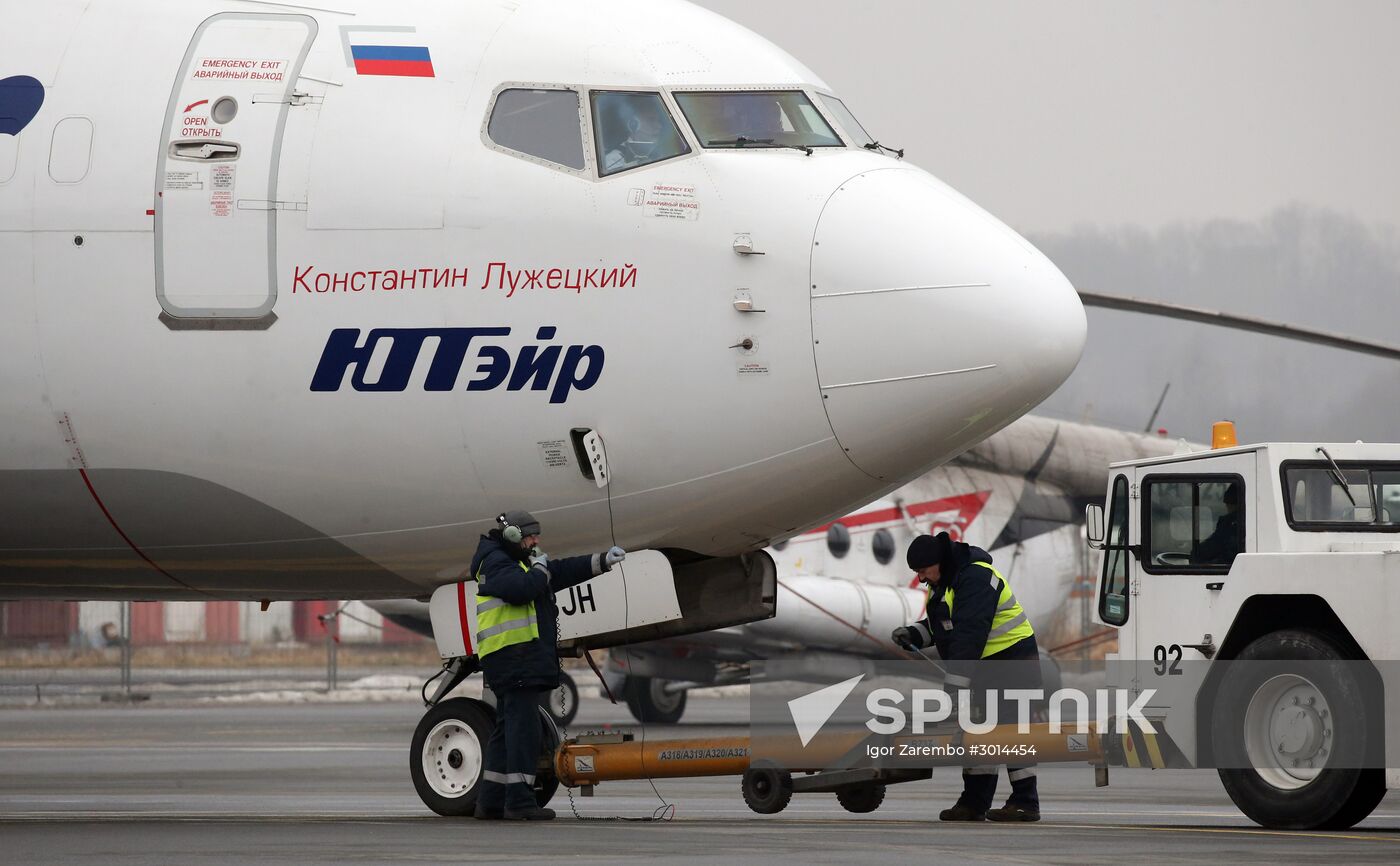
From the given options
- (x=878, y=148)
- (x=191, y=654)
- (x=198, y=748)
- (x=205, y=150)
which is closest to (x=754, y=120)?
(x=878, y=148)

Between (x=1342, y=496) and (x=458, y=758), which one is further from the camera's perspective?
(x=1342, y=496)

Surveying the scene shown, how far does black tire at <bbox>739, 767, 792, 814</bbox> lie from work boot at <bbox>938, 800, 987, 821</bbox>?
108 centimetres

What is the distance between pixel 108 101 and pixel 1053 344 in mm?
5659

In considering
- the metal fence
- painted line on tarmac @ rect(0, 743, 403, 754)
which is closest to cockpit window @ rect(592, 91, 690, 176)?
painted line on tarmac @ rect(0, 743, 403, 754)

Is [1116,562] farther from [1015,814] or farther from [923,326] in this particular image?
[923,326]

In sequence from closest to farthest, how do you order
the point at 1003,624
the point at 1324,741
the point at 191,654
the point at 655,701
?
the point at 1324,741, the point at 1003,624, the point at 655,701, the point at 191,654

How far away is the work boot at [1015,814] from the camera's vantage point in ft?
37.4

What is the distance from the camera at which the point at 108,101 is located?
11.2m

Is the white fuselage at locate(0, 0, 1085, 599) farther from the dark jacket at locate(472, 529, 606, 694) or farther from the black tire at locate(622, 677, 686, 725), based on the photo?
the black tire at locate(622, 677, 686, 725)

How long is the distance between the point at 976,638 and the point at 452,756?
3.25 m

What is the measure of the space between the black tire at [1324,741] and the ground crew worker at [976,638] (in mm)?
1193

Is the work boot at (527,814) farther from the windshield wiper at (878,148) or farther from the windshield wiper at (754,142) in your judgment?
the windshield wiper at (878,148)

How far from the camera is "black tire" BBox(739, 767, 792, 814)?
36.7 feet

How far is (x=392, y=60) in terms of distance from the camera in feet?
36.3
